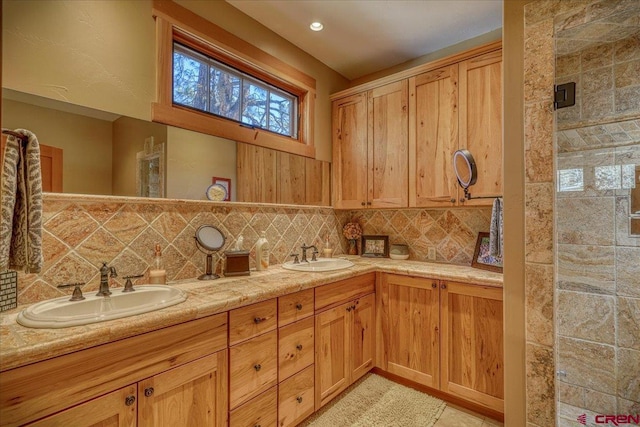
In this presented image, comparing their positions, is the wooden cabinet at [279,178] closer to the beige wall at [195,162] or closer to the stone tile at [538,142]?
the beige wall at [195,162]

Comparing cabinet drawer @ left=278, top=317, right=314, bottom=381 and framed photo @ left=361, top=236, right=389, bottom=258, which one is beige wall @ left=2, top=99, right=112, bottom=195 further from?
framed photo @ left=361, top=236, right=389, bottom=258

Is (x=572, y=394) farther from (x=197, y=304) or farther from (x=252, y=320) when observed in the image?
(x=197, y=304)

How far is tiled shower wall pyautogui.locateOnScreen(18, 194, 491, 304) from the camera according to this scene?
1461 millimetres

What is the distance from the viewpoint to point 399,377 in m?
2.35

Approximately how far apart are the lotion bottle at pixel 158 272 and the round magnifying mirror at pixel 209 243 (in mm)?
215

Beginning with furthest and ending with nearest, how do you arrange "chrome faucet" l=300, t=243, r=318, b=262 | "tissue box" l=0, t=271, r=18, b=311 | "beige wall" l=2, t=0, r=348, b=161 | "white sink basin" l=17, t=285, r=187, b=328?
1. "chrome faucet" l=300, t=243, r=318, b=262
2. "beige wall" l=2, t=0, r=348, b=161
3. "tissue box" l=0, t=271, r=18, b=311
4. "white sink basin" l=17, t=285, r=187, b=328

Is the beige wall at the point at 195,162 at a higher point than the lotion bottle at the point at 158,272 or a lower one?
higher

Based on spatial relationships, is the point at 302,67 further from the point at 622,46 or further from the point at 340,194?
the point at 622,46

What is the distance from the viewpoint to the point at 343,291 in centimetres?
212

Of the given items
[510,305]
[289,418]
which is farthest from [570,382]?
[289,418]

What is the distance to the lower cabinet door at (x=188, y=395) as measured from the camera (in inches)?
47.1

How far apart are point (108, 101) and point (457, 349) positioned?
2576 mm

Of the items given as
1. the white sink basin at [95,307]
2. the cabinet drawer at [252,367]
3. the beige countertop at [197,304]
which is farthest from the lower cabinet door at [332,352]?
the white sink basin at [95,307]

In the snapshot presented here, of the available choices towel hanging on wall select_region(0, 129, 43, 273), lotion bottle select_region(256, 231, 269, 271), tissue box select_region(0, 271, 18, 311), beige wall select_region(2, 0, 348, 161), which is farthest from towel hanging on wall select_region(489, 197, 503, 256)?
tissue box select_region(0, 271, 18, 311)
